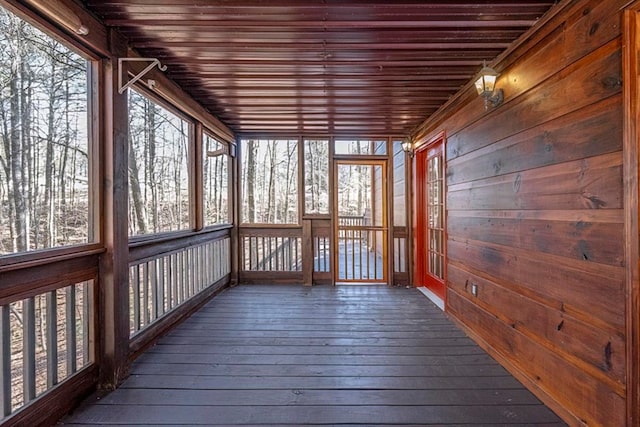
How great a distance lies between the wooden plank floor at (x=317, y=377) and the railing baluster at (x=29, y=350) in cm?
30

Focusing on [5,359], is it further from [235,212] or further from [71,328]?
[235,212]

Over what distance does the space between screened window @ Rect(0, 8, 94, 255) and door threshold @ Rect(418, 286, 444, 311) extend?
11.6 ft

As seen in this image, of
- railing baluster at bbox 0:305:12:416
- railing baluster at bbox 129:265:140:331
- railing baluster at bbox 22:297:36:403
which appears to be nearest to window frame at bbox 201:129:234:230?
railing baluster at bbox 129:265:140:331

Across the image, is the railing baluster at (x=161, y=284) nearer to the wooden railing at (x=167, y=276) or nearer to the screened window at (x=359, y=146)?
the wooden railing at (x=167, y=276)

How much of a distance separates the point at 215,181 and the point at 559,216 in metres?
3.86

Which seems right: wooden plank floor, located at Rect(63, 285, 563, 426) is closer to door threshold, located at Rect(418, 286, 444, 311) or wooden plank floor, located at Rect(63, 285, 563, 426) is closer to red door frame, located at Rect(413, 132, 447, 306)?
door threshold, located at Rect(418, 286, 444, 311)

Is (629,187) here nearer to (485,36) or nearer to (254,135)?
(485,36)

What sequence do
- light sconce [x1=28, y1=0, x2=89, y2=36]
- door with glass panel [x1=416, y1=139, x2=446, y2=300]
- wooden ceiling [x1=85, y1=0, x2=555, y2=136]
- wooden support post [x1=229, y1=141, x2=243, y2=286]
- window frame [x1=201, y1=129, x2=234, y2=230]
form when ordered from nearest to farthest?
light sconce [x1=28, y1=0, x2=89, y2=36] → wooden ceiling [x1=85, y1=0, x2=555, y2=136] → window frame [x1=201, y1=129, x2=234, y2=230] → door with glass panel [x1=416, y1=139, x2=446, y2=300] → wooden support post [x1=229, y1=141, x2=243, y2=286]

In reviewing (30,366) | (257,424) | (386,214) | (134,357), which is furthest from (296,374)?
(386,214)

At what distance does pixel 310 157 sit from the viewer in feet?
17.0

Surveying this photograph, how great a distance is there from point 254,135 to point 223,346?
3.28 meters

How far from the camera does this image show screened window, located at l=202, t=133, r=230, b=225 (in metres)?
4.18

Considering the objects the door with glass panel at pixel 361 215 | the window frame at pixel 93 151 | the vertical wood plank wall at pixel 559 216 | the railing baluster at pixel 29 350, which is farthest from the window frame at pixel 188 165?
the vertical wood plank wall at pixel 559 216

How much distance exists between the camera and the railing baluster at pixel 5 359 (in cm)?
160
